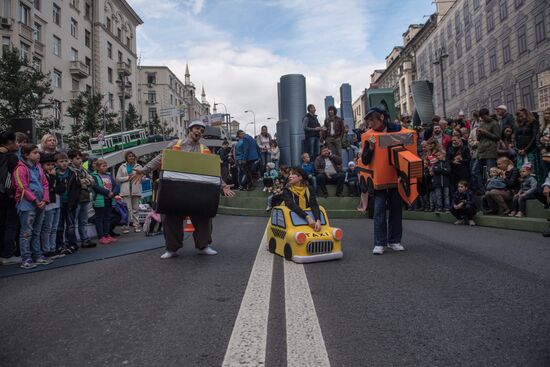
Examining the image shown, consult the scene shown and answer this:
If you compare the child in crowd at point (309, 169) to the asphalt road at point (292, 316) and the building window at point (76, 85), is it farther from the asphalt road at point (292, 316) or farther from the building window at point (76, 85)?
the building window at point (76, 85)

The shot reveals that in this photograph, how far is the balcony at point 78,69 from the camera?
39.4 meters

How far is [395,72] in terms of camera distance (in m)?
67.8

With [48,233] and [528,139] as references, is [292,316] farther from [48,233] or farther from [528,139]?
[528,139]

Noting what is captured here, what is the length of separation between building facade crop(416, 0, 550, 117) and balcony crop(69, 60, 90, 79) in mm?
32481

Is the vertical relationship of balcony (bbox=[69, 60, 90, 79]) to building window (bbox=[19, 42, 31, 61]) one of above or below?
above

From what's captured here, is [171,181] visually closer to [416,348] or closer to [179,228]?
[179,228]

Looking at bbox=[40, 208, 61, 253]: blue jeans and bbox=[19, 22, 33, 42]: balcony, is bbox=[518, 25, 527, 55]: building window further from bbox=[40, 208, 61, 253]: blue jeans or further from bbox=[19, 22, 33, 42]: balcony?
bbox=[19, 22, 33, 42]: balcony

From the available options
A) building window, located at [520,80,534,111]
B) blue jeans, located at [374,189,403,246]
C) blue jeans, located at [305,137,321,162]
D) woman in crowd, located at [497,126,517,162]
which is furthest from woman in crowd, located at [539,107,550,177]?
building window, located at [520,80,534,111]

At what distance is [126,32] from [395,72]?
42015 mm

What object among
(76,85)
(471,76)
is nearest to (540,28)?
(471,76)

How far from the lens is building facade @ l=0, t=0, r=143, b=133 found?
31750mm

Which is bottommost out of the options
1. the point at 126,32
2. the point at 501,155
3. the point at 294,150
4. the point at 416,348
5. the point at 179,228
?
the point at 416,348

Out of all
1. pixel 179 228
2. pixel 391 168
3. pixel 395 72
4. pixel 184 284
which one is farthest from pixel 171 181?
pixel 395 72

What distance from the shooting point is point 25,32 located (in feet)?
103
